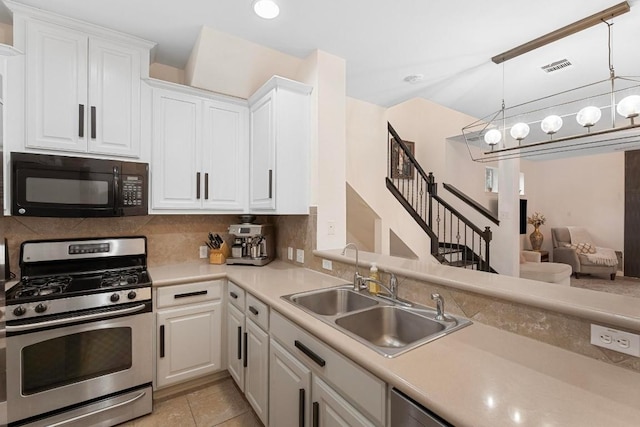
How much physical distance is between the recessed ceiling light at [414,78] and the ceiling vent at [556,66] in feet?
3.56

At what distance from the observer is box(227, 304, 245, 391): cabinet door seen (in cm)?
204

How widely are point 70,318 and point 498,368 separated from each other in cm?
219

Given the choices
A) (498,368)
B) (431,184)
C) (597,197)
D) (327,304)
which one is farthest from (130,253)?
(597,197)

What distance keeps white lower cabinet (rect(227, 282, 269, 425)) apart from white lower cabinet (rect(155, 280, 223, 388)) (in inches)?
4.4

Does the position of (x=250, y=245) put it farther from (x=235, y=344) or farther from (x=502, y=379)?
(x=502, y=379)

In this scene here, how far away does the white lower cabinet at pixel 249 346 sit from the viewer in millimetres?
1732

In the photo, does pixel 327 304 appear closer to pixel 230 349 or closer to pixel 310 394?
pixel 310 394

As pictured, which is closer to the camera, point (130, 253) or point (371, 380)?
point (371, 380)

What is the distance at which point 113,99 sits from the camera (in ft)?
6.95

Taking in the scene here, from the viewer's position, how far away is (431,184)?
4.39 m

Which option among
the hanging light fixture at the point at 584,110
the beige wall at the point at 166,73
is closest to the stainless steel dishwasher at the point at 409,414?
the hanging light fixture at the point at 584,110

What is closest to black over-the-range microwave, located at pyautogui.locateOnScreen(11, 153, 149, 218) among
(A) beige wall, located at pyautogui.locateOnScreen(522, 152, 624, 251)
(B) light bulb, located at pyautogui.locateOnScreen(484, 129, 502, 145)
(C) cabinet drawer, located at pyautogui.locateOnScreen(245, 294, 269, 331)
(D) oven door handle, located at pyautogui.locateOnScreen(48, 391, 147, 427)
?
(C) cabinet drawer, located at pyautogui.locateOnScreen(245, 294, 269, 331)

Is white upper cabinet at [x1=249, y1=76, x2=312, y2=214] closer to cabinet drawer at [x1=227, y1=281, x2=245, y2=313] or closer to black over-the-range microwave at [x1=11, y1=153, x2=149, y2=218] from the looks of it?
cabinet drawer at [x1=227, y1=281, x2=245, y2=313]

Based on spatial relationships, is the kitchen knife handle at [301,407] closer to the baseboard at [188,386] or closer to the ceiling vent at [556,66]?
the baseboard at [188,386]
